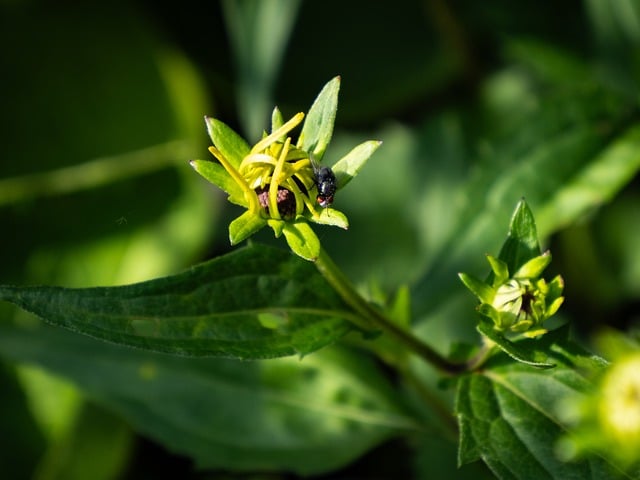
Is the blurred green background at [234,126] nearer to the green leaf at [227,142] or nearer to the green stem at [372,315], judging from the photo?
the green stem at [372,315]

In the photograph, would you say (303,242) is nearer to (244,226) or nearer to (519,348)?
(244,226)

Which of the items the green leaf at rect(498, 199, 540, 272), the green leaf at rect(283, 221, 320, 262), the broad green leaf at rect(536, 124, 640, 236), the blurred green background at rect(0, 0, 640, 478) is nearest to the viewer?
the green leaf at rect(283, 221, 320, 262)

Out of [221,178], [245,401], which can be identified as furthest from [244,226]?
[245,401]

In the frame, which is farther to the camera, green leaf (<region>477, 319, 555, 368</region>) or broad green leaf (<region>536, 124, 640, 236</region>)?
broad green leaf (<region>536, 124, 640, 236</region>)

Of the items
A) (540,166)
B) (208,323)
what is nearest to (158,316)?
(208,323)

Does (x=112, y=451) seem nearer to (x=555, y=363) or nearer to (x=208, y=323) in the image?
(x=208, y=323)

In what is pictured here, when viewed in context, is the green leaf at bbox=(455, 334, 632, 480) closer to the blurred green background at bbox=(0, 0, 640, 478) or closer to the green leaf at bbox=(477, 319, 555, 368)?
the green leaf at bbox=(477, 319, 555, 368)

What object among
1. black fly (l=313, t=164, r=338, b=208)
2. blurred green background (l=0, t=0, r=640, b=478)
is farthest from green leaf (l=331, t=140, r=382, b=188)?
blurred green background (l=0, t=0, r=640, b=478)
